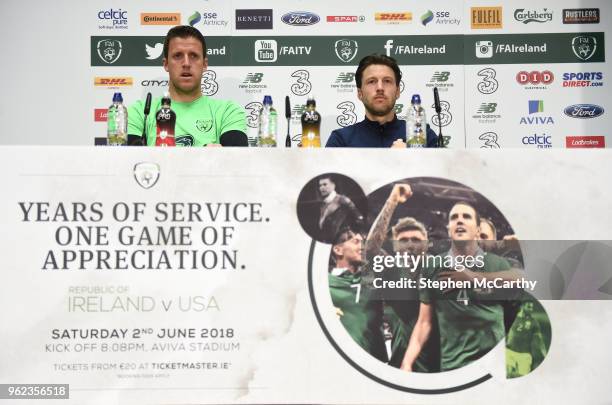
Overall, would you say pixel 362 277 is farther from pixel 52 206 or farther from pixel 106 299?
pixel 52 206

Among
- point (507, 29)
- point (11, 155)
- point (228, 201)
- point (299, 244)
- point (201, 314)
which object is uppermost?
point (507, 29)

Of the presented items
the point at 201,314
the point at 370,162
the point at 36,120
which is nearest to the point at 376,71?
the point at 370,162

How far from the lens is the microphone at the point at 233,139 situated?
108 inches

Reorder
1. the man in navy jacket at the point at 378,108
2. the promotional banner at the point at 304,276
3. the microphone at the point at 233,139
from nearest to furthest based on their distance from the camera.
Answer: the promotional banner at the point at 304,276, the microphone at the point at 233,139, the man in navy jacket at the point at 378,108

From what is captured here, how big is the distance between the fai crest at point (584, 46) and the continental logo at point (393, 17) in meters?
0.99

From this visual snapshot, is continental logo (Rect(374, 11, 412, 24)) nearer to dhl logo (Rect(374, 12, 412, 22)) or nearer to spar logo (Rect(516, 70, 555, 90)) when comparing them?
dhl logo (Rect(374, 12, 412, 22))

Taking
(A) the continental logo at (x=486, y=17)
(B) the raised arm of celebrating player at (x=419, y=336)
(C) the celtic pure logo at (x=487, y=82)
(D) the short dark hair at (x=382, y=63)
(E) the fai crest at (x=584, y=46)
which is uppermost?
(A) the continental logo at (x=486, y=17)

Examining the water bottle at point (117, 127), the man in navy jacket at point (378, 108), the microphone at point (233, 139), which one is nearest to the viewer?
the water bottle at point (117, 127)

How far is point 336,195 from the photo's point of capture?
6.51 ft

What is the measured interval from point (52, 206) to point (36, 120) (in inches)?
97.7

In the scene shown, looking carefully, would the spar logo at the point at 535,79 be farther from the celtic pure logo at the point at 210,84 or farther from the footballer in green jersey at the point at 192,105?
the footballer in green jersey at the point at 192,105

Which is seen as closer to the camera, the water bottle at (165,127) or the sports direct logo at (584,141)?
the water bottle at (165,127)

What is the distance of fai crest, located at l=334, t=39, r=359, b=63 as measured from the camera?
4.25 m

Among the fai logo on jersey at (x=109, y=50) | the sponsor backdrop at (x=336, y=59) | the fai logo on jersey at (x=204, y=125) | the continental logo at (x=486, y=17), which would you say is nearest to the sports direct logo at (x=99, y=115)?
the sponsor backdrop at (x=336, y=59)
